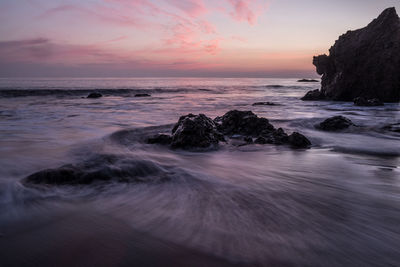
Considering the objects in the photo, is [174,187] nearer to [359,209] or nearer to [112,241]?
[112,241]

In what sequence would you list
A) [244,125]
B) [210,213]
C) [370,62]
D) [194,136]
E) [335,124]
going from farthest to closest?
[370,62] → [335,124] → [244,125] → [194,136] → [210,213]

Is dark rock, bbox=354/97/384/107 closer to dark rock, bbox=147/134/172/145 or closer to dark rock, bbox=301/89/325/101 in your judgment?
dark rock, bbox=301/89/325/101

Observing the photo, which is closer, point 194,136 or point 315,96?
point 194,136

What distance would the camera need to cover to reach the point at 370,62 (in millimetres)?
19406

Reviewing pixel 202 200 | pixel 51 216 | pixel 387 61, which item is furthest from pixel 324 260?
pixel 387 61

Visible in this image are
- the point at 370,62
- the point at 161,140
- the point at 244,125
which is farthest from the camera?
the point at 370,62

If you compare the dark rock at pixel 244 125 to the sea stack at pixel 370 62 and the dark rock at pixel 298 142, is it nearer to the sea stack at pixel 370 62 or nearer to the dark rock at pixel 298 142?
the dark rock at pixel 298 142

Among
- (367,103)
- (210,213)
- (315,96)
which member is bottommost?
(210,213)

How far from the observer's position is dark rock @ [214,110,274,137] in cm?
662

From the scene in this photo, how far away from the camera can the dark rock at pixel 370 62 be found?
18672 millimetres

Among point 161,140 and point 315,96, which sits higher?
point 315,96

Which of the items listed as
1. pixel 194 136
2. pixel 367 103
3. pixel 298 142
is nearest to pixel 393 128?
pixel 298 142

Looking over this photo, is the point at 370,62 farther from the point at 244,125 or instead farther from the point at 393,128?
the point at 244,125

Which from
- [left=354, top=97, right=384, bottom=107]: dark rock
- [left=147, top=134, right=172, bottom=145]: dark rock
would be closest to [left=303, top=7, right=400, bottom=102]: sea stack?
[left=354, top=97, right=384, bottom=107]: dark rock
